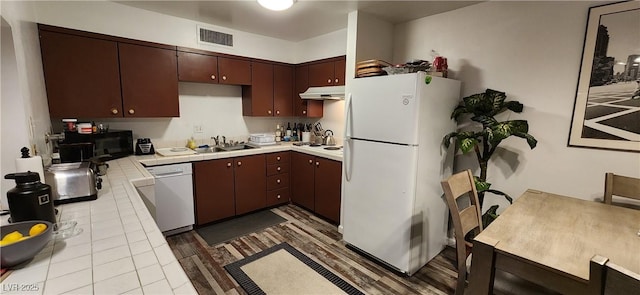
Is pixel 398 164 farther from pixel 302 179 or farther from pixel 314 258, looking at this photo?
pixel 302 179

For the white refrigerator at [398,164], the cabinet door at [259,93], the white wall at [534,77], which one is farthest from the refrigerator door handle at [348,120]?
the cabinet door at [259,93]

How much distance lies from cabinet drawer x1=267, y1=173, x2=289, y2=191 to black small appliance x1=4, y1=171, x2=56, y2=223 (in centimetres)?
237

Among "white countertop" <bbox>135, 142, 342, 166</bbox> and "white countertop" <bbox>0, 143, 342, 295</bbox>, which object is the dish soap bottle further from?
"white countertop" <bbox>0, 143, 342, 295</bbox>

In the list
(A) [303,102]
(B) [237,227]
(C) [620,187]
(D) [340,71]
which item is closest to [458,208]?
(C) [620,187]

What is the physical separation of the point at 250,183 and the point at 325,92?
4.68 ft

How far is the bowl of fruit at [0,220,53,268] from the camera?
0.82 metres

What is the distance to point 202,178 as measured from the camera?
9.41 ft

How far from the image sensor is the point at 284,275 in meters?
2.18

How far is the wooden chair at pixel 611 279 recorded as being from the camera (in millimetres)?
718

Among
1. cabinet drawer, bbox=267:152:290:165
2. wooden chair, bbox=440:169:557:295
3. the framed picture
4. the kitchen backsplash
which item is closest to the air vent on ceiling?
the kitchen backsplash

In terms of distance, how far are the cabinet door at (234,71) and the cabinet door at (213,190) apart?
1.01 m

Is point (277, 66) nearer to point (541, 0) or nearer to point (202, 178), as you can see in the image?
point (202, 178)

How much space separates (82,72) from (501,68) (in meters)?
3.65

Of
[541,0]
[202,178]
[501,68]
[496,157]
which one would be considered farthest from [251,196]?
[541,0]
